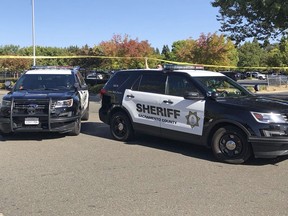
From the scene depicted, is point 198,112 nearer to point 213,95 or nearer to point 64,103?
point 213,95

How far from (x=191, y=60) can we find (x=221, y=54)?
3953 millimetres

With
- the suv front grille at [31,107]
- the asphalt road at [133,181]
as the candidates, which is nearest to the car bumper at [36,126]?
the suv front grille at [31,107]

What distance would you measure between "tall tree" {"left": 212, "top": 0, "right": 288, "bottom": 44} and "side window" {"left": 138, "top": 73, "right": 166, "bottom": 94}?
10.2 metres

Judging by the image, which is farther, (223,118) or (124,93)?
(124,93)

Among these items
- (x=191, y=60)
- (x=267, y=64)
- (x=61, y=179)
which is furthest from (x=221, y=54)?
(x=61, y=179)

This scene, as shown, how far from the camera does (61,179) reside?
628 cm

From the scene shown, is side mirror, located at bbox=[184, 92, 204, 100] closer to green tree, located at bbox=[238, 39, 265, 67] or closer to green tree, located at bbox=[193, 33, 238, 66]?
green tree, located at bbox=[193, 33, 238, 66]

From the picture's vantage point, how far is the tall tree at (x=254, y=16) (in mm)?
17859

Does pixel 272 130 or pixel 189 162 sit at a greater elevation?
pixel 272 130

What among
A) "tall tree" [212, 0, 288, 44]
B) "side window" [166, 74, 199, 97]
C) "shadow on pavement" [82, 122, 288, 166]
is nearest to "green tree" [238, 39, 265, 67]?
"tall tree" [212, 0, 288, 44]

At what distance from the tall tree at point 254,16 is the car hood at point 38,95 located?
1091cm

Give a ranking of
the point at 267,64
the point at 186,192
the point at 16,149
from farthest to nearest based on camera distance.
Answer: the point at 267,64 → the point at 16,149 → the point at 186,192

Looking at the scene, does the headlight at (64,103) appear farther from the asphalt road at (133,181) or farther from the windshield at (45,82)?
the windshield at (45,82)

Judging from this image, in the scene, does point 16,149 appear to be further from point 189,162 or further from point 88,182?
point 189,162
